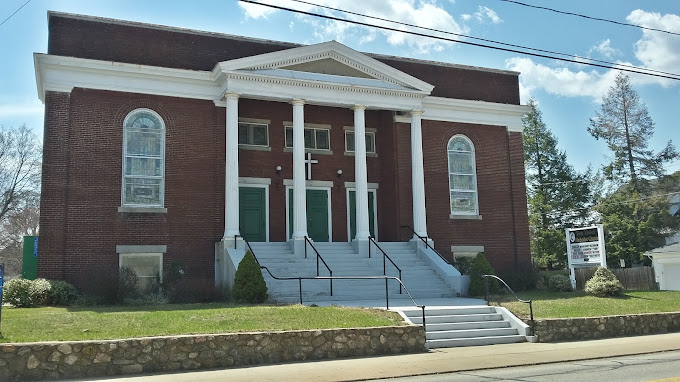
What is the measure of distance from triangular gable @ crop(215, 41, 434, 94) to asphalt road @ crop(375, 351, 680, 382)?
1422 centimetres

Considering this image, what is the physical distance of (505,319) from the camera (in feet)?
53.8

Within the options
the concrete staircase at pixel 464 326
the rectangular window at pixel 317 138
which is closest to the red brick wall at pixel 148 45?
the rectangular window at pixel 317 138

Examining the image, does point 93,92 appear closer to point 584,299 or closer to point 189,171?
point 189,171

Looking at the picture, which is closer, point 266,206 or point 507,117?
point 266,206

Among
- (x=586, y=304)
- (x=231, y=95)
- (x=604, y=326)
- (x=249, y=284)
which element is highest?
(x=231, y=95)

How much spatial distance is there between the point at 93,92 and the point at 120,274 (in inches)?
247

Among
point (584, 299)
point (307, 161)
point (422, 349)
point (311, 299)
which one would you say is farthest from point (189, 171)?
point (584, 299)

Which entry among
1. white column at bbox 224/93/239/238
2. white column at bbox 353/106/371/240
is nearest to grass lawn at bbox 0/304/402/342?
white column at bbox 224/93/239/238

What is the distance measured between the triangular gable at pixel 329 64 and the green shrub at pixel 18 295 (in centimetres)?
923

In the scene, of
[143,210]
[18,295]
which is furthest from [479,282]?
[18,295]

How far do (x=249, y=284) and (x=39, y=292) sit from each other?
20.0 feet

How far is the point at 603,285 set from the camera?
68.8 ft

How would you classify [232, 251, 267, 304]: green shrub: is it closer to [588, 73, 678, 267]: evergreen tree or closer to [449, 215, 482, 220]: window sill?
Result: [449, 215, 482, 220]: window sill

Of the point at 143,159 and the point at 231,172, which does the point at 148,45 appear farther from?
the point at 231,172
